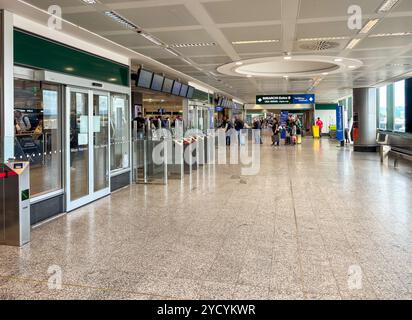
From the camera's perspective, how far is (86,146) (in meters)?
6.38

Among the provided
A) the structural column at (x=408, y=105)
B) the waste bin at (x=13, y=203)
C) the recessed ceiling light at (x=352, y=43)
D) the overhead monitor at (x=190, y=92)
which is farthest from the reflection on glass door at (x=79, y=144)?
the structural column at (x=408, y=105)

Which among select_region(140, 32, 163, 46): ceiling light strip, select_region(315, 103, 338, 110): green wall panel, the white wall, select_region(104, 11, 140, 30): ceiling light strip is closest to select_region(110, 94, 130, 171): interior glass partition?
select_region(140, 32, 163, 46): ceiling light strip

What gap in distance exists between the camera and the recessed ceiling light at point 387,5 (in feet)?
14.7

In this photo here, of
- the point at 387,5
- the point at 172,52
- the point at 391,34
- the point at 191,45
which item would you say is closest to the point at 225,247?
the point at 387,5

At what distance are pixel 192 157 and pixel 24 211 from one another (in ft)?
22.0

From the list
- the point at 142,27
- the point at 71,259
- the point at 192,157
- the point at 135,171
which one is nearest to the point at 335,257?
the point at 71,259

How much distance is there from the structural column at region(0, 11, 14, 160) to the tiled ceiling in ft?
1.70

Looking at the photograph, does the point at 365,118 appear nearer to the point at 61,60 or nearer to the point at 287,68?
the point at 287,68

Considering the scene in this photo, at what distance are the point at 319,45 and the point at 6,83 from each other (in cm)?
528

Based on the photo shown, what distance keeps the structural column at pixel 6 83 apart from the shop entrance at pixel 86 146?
1.24 metres

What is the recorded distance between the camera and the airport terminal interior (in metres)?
3.22

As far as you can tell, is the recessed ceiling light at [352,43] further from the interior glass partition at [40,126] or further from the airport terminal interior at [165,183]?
the interior glass partition at [40,126]

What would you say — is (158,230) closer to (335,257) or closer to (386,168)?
(335,257)
